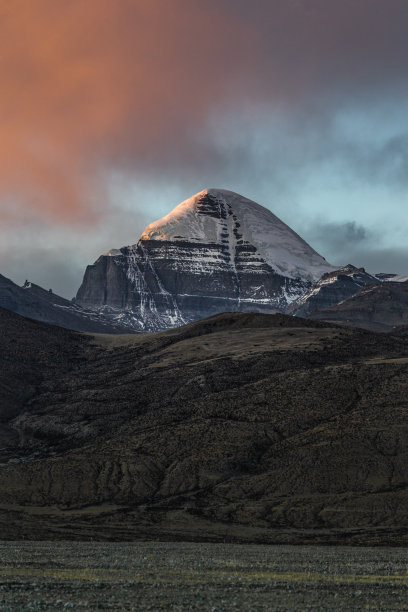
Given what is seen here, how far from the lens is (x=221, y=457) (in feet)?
408

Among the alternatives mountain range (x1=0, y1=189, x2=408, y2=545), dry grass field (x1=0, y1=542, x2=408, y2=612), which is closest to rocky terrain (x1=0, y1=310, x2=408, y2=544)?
mountain range (x1=0, y1=189, x2=408, y2=545)

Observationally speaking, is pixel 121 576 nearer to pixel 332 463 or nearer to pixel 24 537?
pixel 24 537

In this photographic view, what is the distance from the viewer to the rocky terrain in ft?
306

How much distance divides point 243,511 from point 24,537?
112 feet

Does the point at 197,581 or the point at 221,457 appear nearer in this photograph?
the point at 197,581

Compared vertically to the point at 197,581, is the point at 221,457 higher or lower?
higher

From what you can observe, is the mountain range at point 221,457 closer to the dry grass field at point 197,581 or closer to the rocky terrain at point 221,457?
the rocky terrain at point 221,457

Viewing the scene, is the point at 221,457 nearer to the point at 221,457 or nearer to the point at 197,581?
the point at 221,457

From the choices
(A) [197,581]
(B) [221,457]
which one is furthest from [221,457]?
(A) [197,581]

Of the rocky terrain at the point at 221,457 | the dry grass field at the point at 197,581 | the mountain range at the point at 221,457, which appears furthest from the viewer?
the rocky terrain at the point at 221,457

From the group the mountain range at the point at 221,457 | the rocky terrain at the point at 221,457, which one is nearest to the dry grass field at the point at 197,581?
the mountain range at the point at 221,457

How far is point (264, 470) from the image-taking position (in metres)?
119

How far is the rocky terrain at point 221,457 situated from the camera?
9331 centimetres

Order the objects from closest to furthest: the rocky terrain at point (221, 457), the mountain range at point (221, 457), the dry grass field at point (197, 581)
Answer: the dry grass field at point (197, 581) < the mountain range at point (221, 457) < the rocky terrain at point (221, 457)
